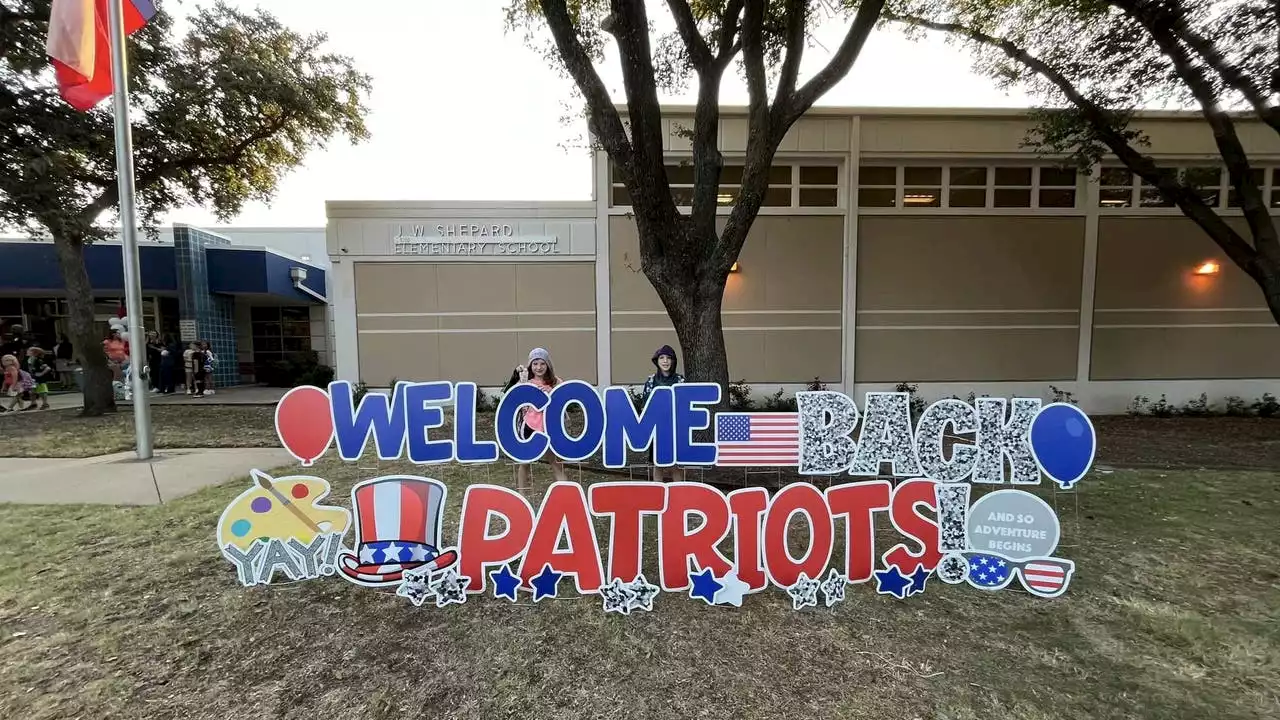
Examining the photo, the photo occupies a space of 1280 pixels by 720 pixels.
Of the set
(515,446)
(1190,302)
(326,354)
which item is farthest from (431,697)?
(326,354)

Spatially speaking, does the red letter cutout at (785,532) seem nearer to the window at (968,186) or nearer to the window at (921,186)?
the window at (921,186)

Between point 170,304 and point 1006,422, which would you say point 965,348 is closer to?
point 1006,422

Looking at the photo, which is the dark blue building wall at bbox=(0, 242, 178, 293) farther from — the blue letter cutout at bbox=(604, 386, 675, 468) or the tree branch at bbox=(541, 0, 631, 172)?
the blue letter cutout at bbox=(604, 386, 675, 468)

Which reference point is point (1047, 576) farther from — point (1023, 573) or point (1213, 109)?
point (1213, 109)

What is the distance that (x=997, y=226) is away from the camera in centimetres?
1152

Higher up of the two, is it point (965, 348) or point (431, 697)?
point (965, 348)

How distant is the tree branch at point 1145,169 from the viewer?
8.14 meters

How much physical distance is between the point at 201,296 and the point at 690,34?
628 inches

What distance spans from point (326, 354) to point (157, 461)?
1362cm

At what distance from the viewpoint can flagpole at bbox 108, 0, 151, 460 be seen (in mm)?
6793

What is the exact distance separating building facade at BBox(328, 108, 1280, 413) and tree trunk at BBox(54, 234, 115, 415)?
4267mm

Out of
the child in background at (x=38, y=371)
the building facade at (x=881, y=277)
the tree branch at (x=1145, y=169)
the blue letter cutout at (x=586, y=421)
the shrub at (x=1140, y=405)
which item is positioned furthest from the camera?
the child in background at (x=38, y=371)

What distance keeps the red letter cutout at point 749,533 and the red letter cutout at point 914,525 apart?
0.83m

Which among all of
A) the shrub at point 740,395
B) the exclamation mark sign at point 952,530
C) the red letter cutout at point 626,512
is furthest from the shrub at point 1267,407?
the red letter cutout at point 626,512
